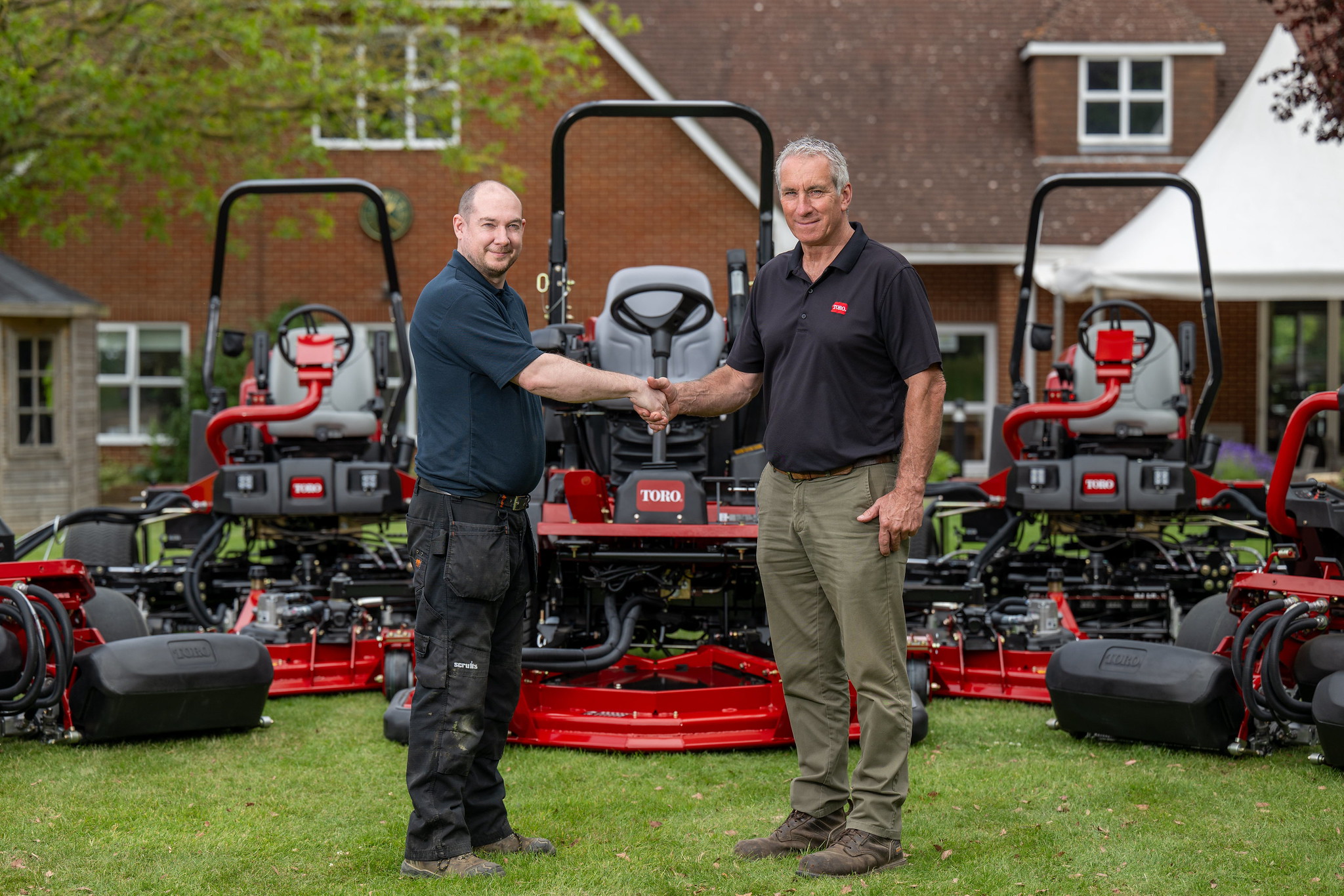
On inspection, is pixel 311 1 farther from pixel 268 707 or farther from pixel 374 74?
pixel 268 707

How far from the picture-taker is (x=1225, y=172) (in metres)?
13.2

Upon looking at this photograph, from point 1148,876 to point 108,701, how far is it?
3617mm

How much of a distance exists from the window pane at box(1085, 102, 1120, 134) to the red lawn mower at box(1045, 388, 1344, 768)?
42.4ft

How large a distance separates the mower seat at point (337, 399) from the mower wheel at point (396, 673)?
1.94 metres

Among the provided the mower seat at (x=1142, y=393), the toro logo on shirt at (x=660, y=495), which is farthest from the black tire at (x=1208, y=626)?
the toro logo on shirt at (x=660, y=495)

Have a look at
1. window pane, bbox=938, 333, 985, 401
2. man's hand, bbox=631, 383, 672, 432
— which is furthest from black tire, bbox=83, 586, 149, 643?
window pane, bbox=938, 333, 985, 401

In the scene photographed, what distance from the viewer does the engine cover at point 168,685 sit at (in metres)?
5.37

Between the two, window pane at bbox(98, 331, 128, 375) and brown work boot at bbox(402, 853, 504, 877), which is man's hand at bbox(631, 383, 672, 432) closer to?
brown work boot at bbox(402, 853, 504, 877)

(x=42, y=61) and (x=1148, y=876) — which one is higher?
(x=42, y=61)

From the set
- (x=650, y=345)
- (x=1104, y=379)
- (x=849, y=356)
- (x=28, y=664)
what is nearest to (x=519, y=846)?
(x=849, y=356)

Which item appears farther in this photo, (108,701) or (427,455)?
(108,701)

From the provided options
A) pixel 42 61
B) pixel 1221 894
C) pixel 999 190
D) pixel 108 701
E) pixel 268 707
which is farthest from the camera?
pixel 999 190

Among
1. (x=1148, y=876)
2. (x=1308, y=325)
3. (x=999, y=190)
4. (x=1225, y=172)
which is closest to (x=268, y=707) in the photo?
(x=1148, y=876)

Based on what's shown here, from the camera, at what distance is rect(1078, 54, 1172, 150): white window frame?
683 inches
